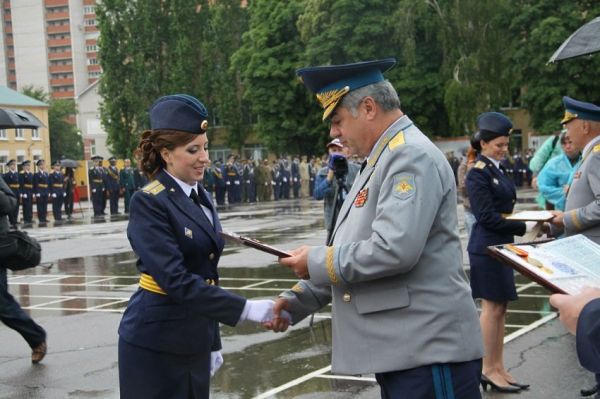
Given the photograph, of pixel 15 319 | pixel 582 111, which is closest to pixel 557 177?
pixel 582 111

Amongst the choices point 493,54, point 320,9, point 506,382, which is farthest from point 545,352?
point 320,9

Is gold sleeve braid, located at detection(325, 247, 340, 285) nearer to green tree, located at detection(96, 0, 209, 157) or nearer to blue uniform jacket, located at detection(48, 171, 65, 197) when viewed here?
blue uniform jacket, located at detection(48, 171, 65, 197)

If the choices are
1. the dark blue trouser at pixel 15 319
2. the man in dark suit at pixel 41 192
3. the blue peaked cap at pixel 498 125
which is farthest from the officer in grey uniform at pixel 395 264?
the man in dark suit at pixel 41 192

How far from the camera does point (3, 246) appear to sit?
7.63 m

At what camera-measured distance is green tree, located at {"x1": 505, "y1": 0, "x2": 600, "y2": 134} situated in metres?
42.1

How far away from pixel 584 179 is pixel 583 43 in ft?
4.29

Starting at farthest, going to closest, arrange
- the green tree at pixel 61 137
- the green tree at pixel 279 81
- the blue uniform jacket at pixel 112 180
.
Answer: the green tree at pixel 61 137 → the green tree at pixel 279 81 → the blue uniform jacket at pixel 112 180

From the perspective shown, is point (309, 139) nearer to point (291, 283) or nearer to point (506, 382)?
point (291, 283)

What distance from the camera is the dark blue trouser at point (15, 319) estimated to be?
7.67 metres

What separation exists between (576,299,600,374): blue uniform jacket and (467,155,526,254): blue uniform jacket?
11.9 feet

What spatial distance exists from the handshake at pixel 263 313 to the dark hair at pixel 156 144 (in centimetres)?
86

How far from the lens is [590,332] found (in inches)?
106

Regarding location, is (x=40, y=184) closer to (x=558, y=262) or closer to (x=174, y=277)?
(x=174, y=277)

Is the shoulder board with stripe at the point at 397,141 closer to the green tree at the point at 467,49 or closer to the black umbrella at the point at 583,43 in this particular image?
the black umbrella at the point at 583,43
